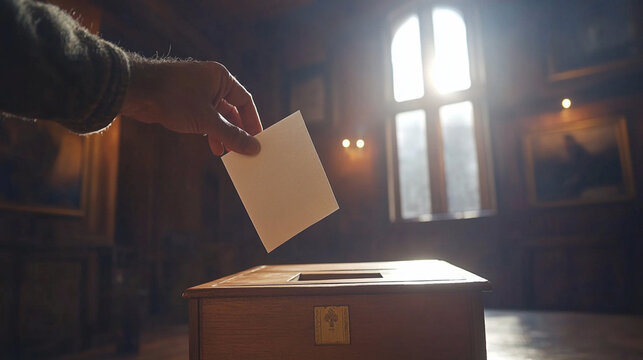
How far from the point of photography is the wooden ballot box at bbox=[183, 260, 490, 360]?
1.15m

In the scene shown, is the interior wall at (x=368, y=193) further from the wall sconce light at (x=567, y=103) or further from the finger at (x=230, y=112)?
the finger at (x=230, y=112)

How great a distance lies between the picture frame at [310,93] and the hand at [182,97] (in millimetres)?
5293

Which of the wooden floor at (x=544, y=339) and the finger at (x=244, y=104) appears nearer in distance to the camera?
the finger at (x=244, y=104)

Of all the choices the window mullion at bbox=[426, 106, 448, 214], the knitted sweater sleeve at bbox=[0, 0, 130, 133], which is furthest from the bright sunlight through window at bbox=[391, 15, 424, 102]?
the knitted sweater sleeve at bbox=[0, 0, 130, 133]

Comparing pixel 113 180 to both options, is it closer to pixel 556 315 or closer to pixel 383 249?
pixel 383 249

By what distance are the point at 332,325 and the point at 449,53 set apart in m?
5.67

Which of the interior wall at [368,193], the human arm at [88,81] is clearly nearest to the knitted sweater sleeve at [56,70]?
the human arm at [88,81]

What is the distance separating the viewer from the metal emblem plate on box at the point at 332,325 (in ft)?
3.87

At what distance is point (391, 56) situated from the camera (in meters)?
6.35

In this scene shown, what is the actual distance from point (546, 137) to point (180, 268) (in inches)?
205

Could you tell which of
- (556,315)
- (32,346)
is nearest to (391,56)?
(556,315)

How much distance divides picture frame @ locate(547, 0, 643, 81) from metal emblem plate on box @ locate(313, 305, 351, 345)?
5.11 m

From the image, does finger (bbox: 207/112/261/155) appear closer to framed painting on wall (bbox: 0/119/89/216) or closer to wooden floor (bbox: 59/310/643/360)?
wooden floor (bbox: 59/310/643/360)

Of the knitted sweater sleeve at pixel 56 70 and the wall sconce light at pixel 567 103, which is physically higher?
the wall sconce light at pixel 567 103
